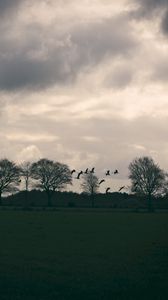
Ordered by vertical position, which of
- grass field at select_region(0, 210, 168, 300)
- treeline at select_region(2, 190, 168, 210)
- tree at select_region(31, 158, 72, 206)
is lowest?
grass field at select_region(0, 210, 168, 300)

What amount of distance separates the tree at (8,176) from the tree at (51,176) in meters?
6.14

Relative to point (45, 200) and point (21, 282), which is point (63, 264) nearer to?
point (21, 282)

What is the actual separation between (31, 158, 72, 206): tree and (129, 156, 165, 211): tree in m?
20.2

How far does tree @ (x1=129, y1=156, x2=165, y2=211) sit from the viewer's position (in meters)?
126

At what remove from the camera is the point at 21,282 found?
15875mm

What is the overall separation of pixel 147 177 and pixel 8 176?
39.0 m

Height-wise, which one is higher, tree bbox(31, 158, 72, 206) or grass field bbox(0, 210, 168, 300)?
tree bbox(31, 158, 72, 206)

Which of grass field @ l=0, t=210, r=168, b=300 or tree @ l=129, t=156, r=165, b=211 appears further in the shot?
tree @ l=129, t=156, r=165, b=211

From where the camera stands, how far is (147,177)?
129 metres

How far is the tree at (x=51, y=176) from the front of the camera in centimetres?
13862

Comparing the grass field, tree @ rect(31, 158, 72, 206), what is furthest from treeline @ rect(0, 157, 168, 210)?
the grass field

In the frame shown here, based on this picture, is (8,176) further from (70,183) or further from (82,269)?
(82,269)

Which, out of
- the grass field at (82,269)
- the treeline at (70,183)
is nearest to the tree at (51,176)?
the treeline at (70,183)

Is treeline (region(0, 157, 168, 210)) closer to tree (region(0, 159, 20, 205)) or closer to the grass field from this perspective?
tree (region(0, 159, 20, 205))
